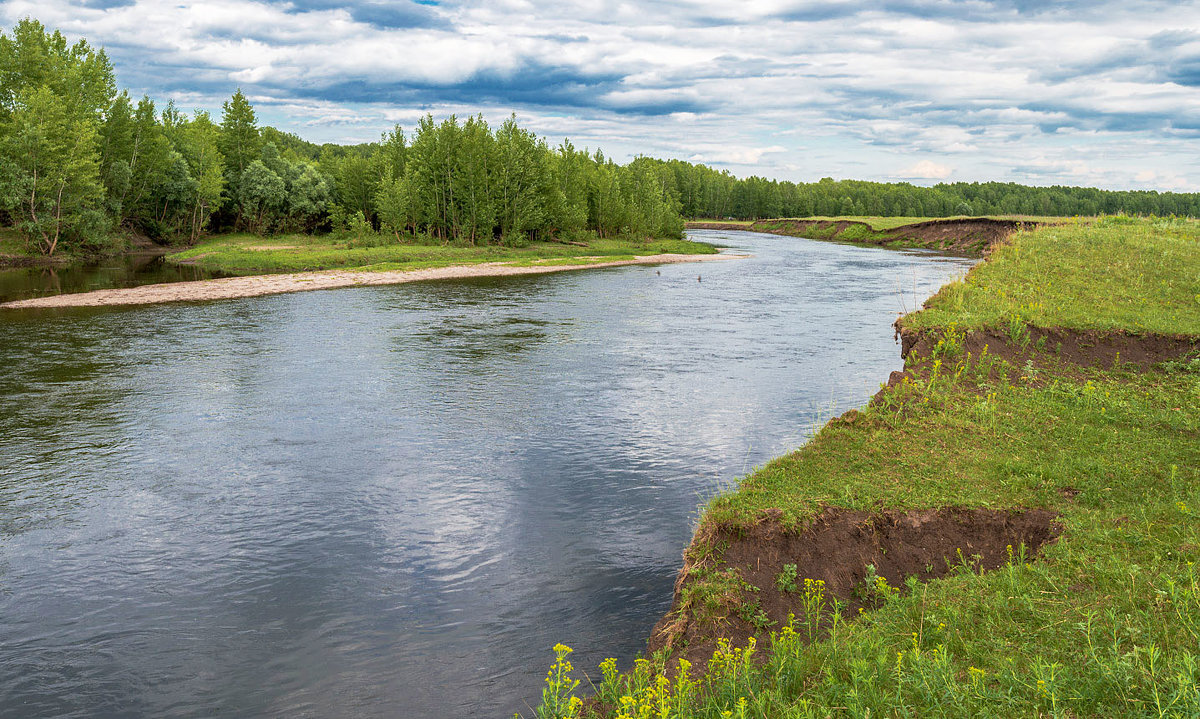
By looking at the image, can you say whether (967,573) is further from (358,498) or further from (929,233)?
(929,233)

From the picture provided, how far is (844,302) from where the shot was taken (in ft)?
157

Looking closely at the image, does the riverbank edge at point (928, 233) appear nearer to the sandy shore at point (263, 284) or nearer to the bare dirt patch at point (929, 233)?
the bare dirt patch at point (929, 233)

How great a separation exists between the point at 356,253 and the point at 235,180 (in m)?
41.6

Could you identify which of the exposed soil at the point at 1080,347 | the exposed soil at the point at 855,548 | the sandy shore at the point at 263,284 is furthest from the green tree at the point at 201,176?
the exposed soil at the point at 855,548

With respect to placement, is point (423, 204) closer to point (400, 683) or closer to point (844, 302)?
point (844, 302)

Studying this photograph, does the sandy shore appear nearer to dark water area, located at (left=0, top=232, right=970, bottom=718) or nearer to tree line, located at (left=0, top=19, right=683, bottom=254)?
dark water area, located at (left=0, top=232, right=970, bottom=718)

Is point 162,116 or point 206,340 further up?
point 162,116

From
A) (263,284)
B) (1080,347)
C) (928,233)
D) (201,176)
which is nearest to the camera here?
(1080,347)

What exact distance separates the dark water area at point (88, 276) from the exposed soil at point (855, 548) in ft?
175

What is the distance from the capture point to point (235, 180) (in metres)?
103

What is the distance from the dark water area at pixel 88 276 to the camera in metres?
51.8

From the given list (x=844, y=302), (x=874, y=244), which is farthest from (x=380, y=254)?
(x=874, y=244)

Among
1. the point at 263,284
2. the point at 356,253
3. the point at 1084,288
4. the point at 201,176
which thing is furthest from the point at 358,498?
the point at 201,176

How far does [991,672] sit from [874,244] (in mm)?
125097
